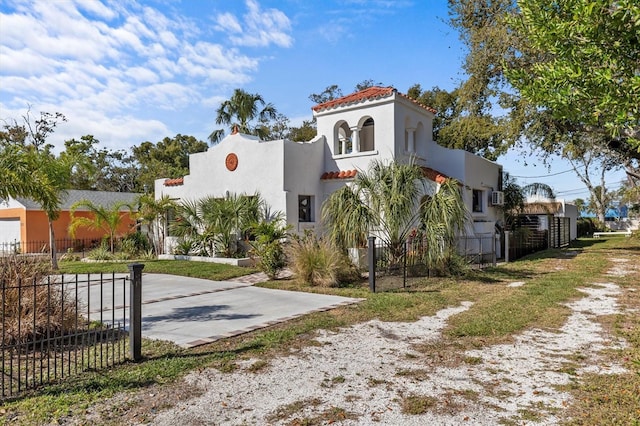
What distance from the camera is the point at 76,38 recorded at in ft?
31.4

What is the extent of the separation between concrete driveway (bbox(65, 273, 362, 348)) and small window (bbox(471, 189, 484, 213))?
1157cm

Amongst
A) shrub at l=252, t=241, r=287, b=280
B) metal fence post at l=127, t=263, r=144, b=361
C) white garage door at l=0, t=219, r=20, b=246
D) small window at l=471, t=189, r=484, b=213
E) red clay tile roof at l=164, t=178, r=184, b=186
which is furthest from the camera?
white garage door at l=0, t=219, r=20, b=246

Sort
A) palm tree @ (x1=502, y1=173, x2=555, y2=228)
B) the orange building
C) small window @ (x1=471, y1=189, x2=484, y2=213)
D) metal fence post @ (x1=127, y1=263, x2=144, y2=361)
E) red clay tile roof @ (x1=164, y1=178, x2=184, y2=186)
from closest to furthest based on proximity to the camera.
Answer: metal fence post @ (x1=127, y1=263, x2=144, y2=361) → small window @ (x1=471, y1=189, x2=484, y2=213) → red clay tile roof @ (x1=164, y1=178, x2=184, y2=186) → palm tree @ (x1=502, y1=173, x2=555, y2=228) → the orange building

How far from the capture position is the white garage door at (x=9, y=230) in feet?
87.1

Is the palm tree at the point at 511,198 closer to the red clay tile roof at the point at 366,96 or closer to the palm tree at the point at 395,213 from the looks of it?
the red clay tile roof at the point at 366,96

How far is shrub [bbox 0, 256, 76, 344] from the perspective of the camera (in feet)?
20.2

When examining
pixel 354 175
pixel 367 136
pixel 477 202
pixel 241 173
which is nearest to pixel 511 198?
pixel 477 202

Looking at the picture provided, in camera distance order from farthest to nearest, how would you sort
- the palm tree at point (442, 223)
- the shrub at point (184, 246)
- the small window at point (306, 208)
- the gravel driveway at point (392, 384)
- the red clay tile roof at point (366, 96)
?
the shrub at point (184, 246) → the small window at point (306, 208) → the red clay tile roof at point (366, 96) → the palm tree at point (442, 223) → the gravel driveway at point (392, 384)

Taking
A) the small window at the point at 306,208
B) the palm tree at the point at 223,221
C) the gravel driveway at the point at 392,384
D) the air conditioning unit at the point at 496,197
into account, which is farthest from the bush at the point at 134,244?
the air conditioning unit at the point at 496,197

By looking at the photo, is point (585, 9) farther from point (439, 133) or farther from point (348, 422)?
point (439, 133)

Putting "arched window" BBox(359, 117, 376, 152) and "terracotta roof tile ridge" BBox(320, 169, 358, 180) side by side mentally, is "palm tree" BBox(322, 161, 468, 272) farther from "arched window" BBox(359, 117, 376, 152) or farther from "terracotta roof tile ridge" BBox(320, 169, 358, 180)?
"arched window" BBox(359, 117, 376, 152)

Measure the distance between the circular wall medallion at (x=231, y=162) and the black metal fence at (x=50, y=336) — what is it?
1162cm

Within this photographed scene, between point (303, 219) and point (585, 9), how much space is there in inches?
546

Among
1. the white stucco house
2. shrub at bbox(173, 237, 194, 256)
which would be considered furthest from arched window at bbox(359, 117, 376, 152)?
shrub at bbox(173, 237, 194, 256)
